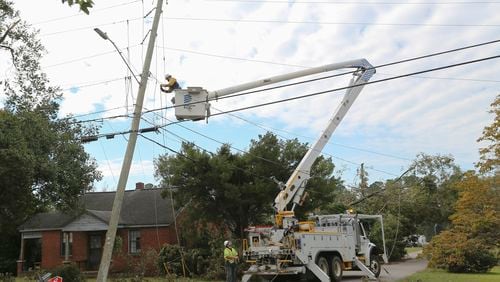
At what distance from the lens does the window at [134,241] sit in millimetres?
34812

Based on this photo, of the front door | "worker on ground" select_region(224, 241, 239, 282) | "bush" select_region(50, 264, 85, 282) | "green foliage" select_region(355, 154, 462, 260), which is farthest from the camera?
"green foliage" select_region(355, 154, 462, 260)

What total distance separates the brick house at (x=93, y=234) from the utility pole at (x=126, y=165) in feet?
56.0

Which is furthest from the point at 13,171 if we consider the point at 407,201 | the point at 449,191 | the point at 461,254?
the point at 449,191

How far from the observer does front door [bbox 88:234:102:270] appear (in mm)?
35219

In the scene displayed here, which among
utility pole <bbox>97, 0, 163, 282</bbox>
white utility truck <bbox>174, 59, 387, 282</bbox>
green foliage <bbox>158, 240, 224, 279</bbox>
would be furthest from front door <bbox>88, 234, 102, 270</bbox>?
utility pole <bbox>97, 0, 163, 282</bbox>

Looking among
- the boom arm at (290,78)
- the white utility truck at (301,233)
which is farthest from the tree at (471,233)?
the boom arm at (290,78)

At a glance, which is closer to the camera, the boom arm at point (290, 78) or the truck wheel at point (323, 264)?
the boom arm at point (290, 78)

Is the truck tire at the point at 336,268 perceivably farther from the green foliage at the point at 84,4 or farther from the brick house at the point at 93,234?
the green foliage at the point at 84,4

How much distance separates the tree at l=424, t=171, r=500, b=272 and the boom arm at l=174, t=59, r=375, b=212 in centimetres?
766

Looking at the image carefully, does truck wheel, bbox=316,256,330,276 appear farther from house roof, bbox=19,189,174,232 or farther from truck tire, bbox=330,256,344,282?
house roof, bbox=19,189,174,232

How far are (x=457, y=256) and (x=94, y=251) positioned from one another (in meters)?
22.3

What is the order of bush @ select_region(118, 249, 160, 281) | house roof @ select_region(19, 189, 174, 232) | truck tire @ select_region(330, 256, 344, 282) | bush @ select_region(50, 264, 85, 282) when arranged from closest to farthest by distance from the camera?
truck tire @ select_region(330, 256, 344, 282) → bush @ select_region(50, 264, 85, 282) → bush @ select_region(118, 249, 160, 281) → house roof @ select_region(19, 189, 174, 232)

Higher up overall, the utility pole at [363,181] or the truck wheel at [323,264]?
the utility pole at [363,181]

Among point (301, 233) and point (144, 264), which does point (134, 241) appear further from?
point (301, 233)
